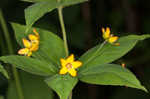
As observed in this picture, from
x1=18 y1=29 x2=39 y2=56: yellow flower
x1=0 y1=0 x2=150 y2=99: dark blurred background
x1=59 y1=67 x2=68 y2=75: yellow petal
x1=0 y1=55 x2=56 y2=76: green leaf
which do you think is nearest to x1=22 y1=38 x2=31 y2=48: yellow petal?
x1=18 y1=29 x2=39 y2=56: yellow flower

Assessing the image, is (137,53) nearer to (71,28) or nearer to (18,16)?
(71,28)

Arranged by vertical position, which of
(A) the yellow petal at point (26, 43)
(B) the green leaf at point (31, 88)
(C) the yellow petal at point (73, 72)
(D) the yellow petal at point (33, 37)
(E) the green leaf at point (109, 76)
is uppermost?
(D) the yellow petal at point (33, 37)

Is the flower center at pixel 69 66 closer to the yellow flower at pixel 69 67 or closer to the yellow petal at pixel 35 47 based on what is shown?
the yellow flower at pixel 69 67

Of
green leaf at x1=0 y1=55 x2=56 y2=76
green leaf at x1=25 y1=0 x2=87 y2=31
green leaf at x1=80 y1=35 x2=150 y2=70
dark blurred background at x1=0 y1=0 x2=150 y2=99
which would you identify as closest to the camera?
green leaf at x1=25 y1=0 x2=87 y2=31

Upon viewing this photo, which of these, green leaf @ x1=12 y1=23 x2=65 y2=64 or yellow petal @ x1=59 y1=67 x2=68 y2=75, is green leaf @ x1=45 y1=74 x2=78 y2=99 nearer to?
yellow petal @ x1=59 y1=67 x2=68 y2=75

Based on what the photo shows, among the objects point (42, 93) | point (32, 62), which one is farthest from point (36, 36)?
point (42, 93)

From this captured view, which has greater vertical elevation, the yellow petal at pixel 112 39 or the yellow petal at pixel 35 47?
the yellow petal at pixel 35 47

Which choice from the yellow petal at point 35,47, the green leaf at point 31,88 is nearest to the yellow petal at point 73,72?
the yellow petal at point 35,47
